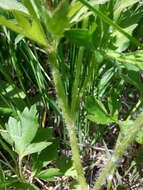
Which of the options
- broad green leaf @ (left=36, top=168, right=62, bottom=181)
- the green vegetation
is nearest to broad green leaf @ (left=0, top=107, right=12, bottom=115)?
the green vegetation

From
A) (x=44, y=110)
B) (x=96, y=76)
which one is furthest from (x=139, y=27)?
(x=44, y=110)

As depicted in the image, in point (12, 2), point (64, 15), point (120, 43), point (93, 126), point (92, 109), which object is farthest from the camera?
point (93, 126)

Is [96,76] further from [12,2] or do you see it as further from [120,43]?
[12,2]

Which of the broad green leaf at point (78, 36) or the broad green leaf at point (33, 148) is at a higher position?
the broad green leaf at point (78, 36)

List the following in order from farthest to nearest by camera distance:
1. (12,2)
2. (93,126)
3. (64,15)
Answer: (93,126), (12,2), (64,15)

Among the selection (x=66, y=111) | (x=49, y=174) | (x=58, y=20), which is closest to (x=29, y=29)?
(x=58, y=20)

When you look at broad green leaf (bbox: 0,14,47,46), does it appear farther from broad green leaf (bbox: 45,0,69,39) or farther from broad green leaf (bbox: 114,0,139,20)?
broad green leaf (bbox: 114,0,139,20)

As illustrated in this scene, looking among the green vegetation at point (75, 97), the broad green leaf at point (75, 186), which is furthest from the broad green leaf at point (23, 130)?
the broad green leaf at point (75, 186)

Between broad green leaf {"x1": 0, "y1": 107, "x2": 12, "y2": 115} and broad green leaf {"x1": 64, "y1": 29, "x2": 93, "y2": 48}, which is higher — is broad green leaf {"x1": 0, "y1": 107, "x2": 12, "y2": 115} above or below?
below

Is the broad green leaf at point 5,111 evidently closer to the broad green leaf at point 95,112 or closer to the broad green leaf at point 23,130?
the broad green leaf at point 23,130
